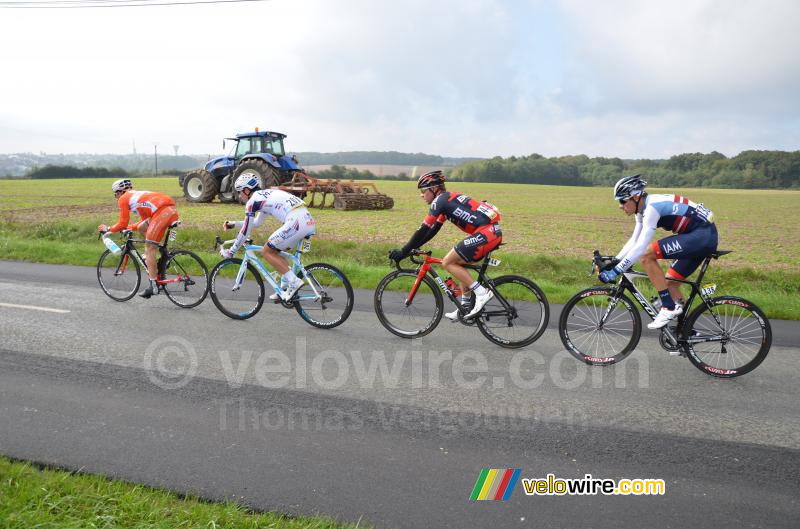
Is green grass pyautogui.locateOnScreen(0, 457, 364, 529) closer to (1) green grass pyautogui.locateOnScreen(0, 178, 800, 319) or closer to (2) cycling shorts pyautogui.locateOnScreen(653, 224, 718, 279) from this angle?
(2) cycling shorts pyautogui.locateOnScreen(653, 224, 718, 279)

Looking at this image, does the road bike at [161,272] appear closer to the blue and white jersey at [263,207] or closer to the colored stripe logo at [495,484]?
the blue and white jersey at [263,207]

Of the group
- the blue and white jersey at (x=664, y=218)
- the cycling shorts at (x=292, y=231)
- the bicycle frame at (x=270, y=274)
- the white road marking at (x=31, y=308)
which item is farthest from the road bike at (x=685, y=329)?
the white road marking at (x=31, y=308)

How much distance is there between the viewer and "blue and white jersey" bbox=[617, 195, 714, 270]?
585 cm

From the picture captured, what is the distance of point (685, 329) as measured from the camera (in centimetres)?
587

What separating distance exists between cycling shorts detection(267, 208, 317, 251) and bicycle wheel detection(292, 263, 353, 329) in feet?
1.43

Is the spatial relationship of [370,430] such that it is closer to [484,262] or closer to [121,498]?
[121,498]

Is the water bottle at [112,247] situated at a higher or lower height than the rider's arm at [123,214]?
lower

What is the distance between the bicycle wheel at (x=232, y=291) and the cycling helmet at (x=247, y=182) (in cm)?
107

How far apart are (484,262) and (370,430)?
3046 mm

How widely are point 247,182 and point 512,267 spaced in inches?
269

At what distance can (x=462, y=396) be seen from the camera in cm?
507

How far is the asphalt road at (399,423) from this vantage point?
345 cm

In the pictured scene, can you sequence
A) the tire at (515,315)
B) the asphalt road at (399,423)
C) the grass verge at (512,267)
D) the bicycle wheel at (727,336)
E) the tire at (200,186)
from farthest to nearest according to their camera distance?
the tire at (200,186) < the grass verge at (512,267) < the tire at (515,315) < the bicycle wheel at (727,336) < the asphalt road at (399,423)

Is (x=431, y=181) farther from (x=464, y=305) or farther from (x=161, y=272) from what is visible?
(x=161, y=272)
